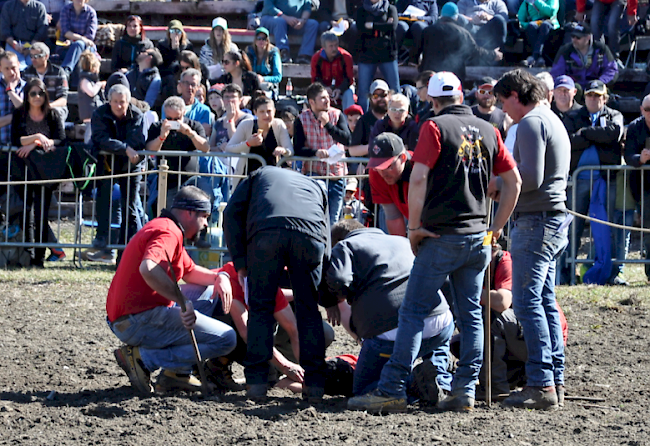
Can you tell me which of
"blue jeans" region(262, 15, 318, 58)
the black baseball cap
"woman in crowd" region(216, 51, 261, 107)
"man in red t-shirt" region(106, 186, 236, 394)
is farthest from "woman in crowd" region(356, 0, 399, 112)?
"man in red t-shirt" region(106, 186, 236, 394)

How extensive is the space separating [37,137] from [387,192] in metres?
5.70

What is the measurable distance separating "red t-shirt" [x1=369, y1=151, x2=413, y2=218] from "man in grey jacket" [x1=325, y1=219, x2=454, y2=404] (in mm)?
576

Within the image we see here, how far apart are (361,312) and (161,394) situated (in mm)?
1502

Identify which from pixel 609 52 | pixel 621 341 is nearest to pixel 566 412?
pixel 621 341

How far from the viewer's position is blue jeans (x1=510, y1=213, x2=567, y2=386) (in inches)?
225

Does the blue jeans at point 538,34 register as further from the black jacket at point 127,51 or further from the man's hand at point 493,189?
the man's hand at point 493,189

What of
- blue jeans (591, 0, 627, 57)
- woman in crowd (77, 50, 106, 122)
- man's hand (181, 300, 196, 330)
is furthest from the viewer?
blue jeans (591, 0, 627, 57)

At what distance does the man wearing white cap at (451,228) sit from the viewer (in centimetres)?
535

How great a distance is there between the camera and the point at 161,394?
6.07 m

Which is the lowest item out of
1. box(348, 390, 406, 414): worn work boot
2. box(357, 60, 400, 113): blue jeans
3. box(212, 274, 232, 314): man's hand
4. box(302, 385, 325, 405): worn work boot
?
box(302, 385, 325, 405): worn work boot

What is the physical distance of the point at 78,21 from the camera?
1551cm

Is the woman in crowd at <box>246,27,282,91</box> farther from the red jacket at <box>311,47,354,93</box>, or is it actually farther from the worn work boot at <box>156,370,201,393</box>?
the worn work boot at <box>156,370,201,393</box>

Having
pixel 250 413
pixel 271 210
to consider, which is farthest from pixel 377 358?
pixel 271 210

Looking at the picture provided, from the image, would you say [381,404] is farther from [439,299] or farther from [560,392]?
[560,392]
